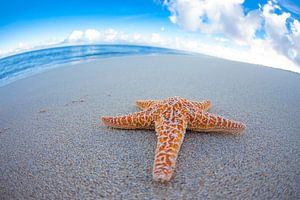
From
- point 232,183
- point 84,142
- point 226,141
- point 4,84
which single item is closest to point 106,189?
point 84,142

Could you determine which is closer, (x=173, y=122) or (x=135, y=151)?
(x=173, y=122)

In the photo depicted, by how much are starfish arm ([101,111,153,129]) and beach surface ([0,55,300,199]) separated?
0.09 metres

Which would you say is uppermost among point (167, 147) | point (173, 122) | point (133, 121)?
point (133, 121)

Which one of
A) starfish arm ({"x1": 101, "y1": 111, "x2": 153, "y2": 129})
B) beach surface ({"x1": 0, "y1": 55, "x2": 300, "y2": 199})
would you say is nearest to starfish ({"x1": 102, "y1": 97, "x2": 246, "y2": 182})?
starfish arm ({"x1": 101, "y1": 111, "x2": 153, "y2": 129})

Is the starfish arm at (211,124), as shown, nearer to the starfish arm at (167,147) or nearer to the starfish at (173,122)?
the starfish at (173,122)

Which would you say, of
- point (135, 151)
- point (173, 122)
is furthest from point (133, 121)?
point (173, 122)

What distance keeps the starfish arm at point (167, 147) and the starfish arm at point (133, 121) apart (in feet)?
0.65

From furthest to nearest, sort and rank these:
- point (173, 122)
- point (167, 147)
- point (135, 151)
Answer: point (135, 151), point (173, 122), point (167, 147)

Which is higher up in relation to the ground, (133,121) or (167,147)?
(133,121)

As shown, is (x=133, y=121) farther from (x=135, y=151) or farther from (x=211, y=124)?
(x=211, y=124)

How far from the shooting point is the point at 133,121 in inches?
87.9

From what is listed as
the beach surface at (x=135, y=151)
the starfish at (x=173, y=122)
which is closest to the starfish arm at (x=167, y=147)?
the starfish at (x=173, y=122)

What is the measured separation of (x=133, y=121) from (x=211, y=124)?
82cm

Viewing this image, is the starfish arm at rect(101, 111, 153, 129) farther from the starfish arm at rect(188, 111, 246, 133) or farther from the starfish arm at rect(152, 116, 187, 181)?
the starfish arm at rect(188, 111, 246, 133)
